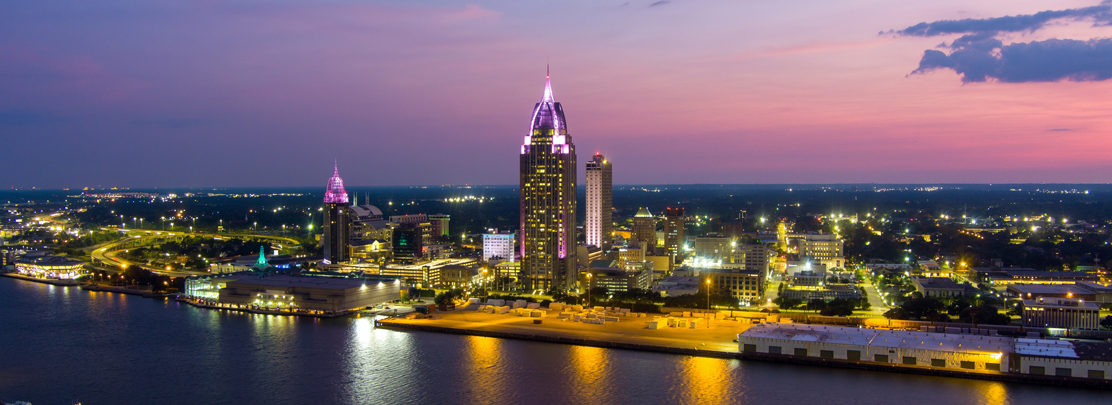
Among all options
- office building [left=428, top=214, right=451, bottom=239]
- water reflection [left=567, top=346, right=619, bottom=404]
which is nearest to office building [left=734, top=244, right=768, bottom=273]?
water reflection [left=567, top=346, right=619, bottom=404]

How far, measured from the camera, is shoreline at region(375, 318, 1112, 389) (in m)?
20.6

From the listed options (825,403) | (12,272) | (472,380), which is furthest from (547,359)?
(12,272)

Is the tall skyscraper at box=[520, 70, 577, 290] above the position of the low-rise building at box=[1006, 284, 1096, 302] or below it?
above

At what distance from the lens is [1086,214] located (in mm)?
89062

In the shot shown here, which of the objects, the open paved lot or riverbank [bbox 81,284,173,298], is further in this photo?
riverbank [bbox 81,284,173,298]

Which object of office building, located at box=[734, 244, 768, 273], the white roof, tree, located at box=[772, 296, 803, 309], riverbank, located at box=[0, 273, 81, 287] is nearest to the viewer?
the white roof

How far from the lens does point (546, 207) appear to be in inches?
1564

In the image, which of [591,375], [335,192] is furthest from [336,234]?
[591,375]

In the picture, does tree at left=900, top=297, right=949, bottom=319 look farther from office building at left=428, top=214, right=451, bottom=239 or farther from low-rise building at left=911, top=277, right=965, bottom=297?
office building at left=428, top=214, right=451, bottom=239

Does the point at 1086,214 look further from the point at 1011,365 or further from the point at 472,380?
the point at 472,380

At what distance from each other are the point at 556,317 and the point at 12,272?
119 feet

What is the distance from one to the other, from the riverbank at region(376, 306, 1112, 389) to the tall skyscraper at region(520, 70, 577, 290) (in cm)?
695

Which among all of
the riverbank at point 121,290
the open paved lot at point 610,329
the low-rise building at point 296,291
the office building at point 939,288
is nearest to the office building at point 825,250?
the office building at point 939,288

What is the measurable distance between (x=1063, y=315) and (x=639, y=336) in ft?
46.2
